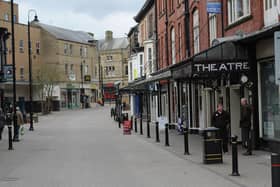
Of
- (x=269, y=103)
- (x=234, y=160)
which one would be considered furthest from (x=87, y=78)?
(x=234, y=160)

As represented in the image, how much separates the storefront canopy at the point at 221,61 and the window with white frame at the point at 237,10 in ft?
4.39

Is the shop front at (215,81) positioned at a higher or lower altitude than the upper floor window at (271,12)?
lower

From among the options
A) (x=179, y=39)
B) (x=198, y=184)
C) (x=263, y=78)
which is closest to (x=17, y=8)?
(x=179, y=39)

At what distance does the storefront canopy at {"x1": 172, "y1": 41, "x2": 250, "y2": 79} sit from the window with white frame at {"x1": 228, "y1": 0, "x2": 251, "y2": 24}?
4.39 ft

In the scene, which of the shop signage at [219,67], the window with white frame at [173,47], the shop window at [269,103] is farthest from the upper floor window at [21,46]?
the shop window at [269,103]

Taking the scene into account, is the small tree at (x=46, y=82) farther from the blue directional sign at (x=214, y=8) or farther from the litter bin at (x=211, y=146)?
the litter bin at (x=211, y=146)

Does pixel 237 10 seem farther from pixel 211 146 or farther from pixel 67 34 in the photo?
pixel 67 34

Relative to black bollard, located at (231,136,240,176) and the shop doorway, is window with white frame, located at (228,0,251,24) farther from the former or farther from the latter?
black bollard, located at (231,136,240,176)

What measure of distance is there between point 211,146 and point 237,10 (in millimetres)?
6894

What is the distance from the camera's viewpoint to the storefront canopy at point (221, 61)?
17.2 m

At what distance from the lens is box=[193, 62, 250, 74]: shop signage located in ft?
56.5

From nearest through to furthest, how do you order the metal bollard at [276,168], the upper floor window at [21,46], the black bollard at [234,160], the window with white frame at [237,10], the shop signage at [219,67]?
1. the metal bollard at [276,168]
2. the black bollard at [234,160]
3. the shop signage at [219,67]
4. the window with white frame at [237,10]
5. the upper floor window at [21,46]

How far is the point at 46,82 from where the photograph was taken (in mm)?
68750

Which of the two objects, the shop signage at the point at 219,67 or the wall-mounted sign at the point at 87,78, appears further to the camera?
the wall-mounted sign at the point at 87,78
